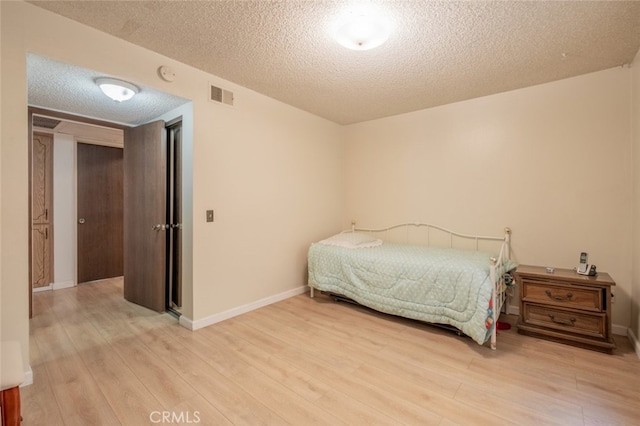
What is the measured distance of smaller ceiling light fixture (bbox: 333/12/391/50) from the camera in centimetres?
Result: 189

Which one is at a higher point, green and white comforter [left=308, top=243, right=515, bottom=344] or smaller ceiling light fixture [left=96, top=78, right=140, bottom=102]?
smaller ceiling light fixture [left=96, top=78, right=140, bottom=102]

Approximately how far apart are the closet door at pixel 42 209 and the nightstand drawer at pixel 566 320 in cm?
583

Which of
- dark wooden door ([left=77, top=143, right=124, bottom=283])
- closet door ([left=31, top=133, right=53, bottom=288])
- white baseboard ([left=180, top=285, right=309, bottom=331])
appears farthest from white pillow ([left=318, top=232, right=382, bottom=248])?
closet door ([left=31, top=133, right=53, bottom=288])

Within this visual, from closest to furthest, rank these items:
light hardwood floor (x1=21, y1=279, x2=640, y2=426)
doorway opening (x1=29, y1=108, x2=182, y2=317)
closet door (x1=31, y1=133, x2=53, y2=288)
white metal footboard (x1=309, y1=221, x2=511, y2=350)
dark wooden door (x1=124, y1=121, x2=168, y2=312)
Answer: light hardwood floor (x1=21, y1=279, x2=640, y2=426) → white metal footboard (x1=309, y1=221, x2=511, y2=350) → dark wooden door (x1=124, y1=121, x2=168, y2=312) → doorway opening (x1=29, y1=108, x2=182, y2=317) → closet door (x1=31, y1=133, x2=53, y2=288)

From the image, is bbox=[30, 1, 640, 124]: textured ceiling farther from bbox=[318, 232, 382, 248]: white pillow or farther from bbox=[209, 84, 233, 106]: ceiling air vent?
bbox=[318, 232, 382, 248]: white pillow

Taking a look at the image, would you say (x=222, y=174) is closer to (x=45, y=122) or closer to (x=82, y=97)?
(x=82, y=97)

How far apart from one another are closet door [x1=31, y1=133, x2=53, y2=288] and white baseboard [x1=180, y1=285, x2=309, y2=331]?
8.90ft

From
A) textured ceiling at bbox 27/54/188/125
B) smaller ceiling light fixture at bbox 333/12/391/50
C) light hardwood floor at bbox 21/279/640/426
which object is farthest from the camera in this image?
textured ceiling at bbox 27/54/188/125

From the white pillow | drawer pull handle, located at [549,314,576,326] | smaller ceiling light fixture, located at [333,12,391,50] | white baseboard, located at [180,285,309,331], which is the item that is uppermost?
smaller ceiling light fixture, located at [333,12,391,50]

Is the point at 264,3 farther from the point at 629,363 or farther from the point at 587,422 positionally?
the point at 629,363

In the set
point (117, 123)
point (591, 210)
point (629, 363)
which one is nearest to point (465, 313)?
point (629, 363)

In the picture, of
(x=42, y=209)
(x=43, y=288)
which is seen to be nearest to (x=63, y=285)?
(x=43, y=288)

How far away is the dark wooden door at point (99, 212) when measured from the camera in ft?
14.5

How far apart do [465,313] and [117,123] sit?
428 cm
